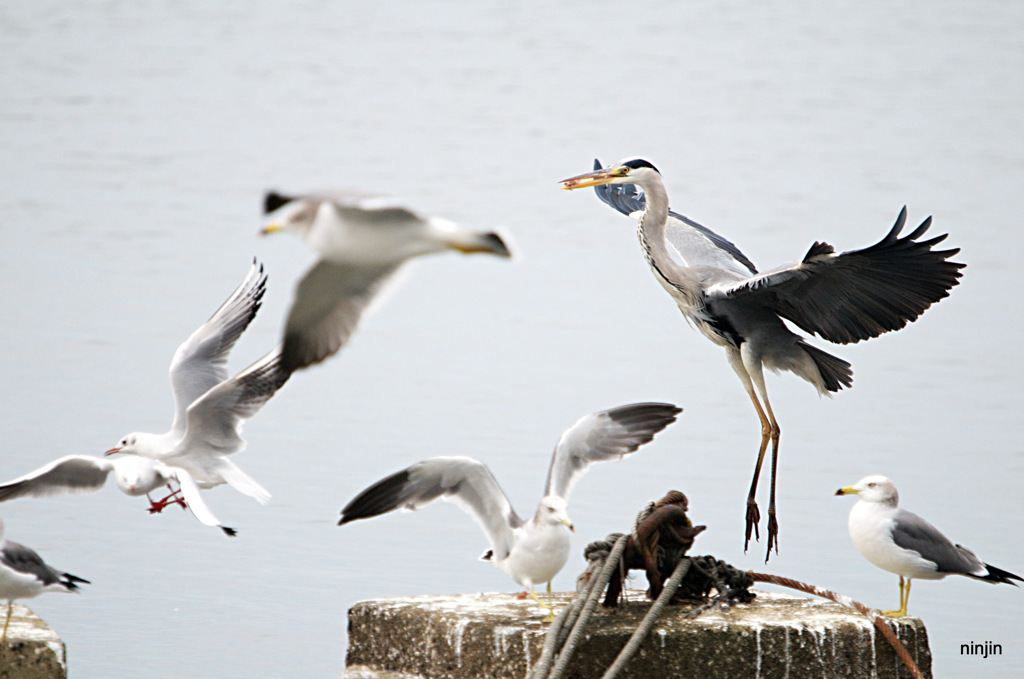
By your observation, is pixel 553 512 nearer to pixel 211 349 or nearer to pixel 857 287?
pixel 857 287

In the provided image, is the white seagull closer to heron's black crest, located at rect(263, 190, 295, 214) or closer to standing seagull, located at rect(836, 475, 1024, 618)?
heron's black crest, located at rect(263, 190, 295, 214)

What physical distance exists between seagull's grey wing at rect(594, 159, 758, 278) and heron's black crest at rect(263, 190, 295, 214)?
3676mm

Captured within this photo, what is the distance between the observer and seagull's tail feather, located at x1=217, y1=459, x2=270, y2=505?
6840 millimetres

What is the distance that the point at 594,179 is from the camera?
6.87 meters

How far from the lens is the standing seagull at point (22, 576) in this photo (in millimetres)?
5066

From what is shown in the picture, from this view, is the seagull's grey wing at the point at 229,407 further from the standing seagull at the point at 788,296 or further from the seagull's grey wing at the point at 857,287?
the seagull's grey wing at the point at 857,287

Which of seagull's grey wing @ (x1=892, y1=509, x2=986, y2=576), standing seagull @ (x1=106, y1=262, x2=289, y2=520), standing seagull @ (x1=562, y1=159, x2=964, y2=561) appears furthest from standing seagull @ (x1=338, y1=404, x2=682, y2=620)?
standing seagull @ (x1=106, y1=262, x2=289, y2=520)

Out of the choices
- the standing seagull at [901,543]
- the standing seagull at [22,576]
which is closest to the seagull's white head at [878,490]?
the standing seagull at [901,543]

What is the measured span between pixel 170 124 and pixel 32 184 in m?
5.07

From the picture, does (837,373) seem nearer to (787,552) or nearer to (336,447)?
(787,552)

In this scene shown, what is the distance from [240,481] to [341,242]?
11.6 ft

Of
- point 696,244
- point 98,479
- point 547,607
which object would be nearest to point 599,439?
point 547,607

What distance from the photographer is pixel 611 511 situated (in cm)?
827

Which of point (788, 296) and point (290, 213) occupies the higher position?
point (788, 296)
